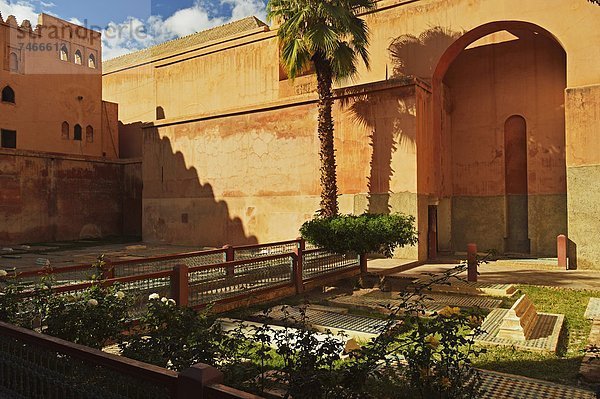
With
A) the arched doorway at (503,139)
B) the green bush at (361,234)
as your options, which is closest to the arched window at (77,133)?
the arched doorway at (503,139)

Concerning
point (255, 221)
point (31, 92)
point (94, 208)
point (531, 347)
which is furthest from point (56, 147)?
point (531, 347)

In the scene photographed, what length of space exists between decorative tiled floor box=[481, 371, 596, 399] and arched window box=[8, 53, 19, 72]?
99.6ft

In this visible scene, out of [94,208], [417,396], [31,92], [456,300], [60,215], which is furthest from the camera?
[31,92]

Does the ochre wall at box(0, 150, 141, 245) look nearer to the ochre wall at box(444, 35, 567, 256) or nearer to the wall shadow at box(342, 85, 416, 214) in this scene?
the wall shadow at box(342, 85, 416, 214)

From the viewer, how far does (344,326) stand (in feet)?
24.8

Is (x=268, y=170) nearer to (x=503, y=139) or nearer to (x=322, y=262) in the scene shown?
(x=322, y=262)

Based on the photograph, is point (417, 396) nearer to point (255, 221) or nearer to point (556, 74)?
point (255, 221)

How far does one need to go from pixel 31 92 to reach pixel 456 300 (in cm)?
2800

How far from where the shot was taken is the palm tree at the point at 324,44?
14.4 m

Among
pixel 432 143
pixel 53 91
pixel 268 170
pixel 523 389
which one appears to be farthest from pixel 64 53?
pixel 523 389

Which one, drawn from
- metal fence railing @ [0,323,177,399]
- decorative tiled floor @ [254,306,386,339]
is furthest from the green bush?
metal fence railing @ [0,323,177,399]

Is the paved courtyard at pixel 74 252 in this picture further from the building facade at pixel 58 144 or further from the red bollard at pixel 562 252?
the red bollard at pixel 562 252

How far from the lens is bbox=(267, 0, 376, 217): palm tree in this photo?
1442 centimetres

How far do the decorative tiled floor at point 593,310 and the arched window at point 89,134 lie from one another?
3016 centimetres
